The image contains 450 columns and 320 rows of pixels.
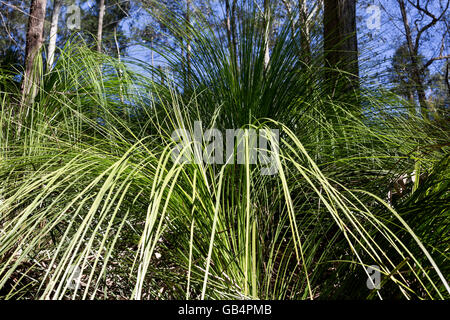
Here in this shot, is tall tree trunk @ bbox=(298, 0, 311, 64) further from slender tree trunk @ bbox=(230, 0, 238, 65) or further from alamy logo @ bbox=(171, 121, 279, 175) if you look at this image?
alamy logo @ bbox=(171, 121, 279, 175)

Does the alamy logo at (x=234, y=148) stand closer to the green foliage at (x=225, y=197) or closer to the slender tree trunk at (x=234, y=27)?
the green foliage at (x=225, y=197)

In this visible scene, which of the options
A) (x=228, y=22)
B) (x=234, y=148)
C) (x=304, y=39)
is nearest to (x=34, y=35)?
(x=228, y=22)

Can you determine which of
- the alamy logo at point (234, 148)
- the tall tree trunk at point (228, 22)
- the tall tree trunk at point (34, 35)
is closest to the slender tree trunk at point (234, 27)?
the tall tree trunk at point (228, 22)

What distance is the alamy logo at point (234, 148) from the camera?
761 millimetres

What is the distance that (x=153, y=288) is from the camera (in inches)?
36.9

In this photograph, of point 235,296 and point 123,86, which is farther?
point 123,86

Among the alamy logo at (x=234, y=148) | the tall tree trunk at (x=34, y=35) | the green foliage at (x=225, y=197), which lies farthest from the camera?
the tall tree trunk at (x=34, y=35)

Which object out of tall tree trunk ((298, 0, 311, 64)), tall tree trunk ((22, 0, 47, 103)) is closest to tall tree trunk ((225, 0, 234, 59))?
tall tree trunk ((298, 0, 311, 64))

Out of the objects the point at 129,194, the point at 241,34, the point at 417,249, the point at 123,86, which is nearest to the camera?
the point at 417,249

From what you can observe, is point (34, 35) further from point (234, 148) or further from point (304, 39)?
point (234, 148)

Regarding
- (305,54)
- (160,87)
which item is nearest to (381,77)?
(305,54)

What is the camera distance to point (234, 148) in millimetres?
927
